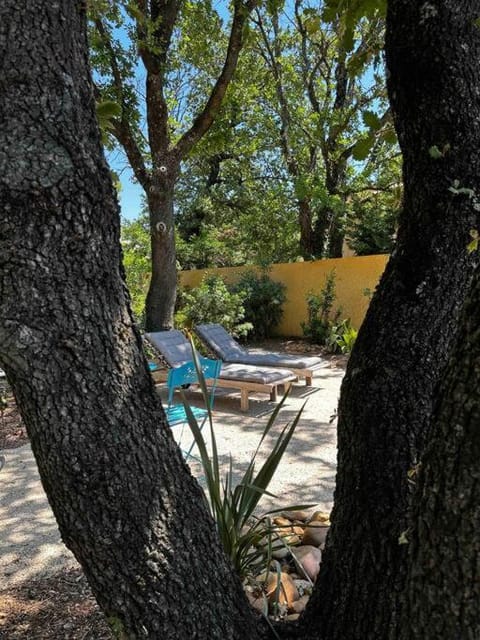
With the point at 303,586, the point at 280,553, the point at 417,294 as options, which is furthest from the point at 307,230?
the point at 417,294

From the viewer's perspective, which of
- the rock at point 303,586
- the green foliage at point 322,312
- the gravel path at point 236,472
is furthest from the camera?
the green foliage at point 322,312

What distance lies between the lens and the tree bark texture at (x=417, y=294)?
1533 mm

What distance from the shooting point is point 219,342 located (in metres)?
7.62

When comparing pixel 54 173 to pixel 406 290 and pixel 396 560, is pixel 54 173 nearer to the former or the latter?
pixel 406 290

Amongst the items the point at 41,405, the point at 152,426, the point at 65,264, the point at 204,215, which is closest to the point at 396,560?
the point at 152,426

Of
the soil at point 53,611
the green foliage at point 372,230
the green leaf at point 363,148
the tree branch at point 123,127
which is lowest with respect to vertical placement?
the soil at point 53,611

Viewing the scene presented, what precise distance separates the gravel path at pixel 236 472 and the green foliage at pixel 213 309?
13.8ft

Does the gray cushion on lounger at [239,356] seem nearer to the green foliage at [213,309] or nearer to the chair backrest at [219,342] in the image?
the chair backrest at [219,342]

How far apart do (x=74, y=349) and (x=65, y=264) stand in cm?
20

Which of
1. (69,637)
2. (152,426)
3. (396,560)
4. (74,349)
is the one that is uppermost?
(74,349)

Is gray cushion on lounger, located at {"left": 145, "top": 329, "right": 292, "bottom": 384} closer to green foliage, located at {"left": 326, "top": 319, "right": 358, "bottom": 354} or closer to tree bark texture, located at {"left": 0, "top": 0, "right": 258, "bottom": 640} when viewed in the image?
green foliage, located at {"left": 326, "top": 319, "right": 358, "bottom": 354}

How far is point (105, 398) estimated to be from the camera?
1.24 meters

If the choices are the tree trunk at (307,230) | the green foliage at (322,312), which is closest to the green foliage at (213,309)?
the green foliage at (322,312)

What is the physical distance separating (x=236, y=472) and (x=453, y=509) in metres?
3.37
